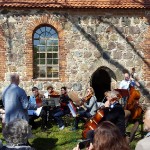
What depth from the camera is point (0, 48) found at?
47.3 feet

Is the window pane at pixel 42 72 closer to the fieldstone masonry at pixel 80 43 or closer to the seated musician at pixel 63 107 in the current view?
the fieldstone masonry at pixel 80 43

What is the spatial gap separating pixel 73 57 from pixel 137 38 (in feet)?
8.61

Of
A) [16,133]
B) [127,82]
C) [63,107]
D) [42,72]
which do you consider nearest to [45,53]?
[42,72]

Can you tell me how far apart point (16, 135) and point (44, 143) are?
5.25 meters

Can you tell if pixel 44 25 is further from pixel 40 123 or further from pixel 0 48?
pixel 40 123

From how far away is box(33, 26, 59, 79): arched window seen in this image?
1480 cm

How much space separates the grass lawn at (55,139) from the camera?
9133 millimetres

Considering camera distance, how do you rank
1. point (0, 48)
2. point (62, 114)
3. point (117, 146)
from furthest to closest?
point (0, 48) → point (62, 114) → point (117, 146)

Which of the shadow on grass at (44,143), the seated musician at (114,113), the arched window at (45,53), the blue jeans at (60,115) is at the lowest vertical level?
the shadow on grass at (44,143)

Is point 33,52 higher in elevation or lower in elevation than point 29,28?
lower

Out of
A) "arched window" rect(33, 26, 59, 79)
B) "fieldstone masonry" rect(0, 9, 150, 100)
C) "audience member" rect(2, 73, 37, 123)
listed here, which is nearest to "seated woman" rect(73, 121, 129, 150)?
"audience member" rect(2, 73, 37, 123)

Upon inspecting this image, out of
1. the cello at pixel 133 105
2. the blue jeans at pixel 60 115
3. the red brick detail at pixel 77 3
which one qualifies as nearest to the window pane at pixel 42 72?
the red brick detail at pixel 77 3

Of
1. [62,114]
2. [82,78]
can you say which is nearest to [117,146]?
[62,114]

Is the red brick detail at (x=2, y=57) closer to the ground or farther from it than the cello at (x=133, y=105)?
farther from it
